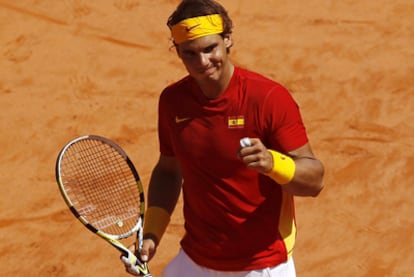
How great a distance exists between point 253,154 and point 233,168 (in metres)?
0.52

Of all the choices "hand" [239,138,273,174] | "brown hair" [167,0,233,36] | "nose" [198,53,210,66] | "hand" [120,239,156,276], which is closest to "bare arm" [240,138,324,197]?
"hand" [239,138,273,174]

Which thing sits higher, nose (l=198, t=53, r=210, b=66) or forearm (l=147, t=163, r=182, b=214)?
nose (l=198, t=53, r=210, b=66)

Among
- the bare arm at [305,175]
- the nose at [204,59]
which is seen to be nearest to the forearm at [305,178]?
the bare arm at [305,175]

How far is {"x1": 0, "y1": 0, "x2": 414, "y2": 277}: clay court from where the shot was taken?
24.3 ft

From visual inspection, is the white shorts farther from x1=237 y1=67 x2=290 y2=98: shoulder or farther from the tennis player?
x1=237 y1=67 x2=290 y2=98: shoulder

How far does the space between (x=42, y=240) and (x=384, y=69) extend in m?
3.95

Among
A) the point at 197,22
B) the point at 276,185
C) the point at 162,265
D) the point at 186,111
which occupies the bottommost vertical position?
the point at 162,265

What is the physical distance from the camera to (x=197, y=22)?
13.9 feet

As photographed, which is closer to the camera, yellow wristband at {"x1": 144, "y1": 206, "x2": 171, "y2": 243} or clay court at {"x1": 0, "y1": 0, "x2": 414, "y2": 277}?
yellow wristband at {"x1": 144, "y1": 206, "x2": 171, "y2": 243}

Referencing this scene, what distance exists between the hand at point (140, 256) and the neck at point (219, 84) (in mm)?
816

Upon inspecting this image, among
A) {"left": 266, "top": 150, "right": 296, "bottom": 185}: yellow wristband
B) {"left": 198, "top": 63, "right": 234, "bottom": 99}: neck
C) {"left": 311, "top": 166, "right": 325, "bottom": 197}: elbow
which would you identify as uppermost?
{"left": 198, "top": 63, "right": 234, "bottom": 99}: neck

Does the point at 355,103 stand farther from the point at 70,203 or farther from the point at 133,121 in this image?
the point at 70,203

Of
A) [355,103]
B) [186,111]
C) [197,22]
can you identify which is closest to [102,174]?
[186,111]

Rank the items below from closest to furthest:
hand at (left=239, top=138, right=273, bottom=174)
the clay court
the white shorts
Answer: hand at (left=239, top=138, right=273, bottom=174)
the white shorts
the clay court
